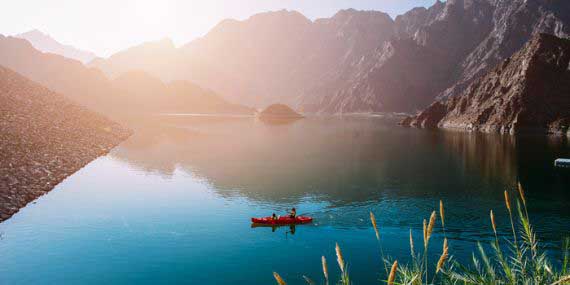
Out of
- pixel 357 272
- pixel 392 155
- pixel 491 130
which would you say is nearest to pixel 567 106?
pixel 491 130

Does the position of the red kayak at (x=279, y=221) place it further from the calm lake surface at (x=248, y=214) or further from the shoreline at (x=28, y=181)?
the shoreline at (x=28, y=181)

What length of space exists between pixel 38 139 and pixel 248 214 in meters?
49.8

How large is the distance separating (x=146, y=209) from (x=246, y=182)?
18.5 m

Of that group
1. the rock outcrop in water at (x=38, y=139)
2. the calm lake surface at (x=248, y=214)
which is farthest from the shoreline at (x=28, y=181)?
the calm lake surface at (x=248, y=214)

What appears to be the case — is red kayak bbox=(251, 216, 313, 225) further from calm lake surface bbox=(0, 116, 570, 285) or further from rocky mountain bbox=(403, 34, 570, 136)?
rocky mountain bbox=(403, 34, 570, 136)

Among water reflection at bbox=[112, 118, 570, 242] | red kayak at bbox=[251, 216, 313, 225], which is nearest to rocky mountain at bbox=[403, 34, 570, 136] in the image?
water reflection at bbox=[112, 118, 570, 242]

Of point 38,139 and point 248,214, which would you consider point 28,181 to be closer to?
point 38,139

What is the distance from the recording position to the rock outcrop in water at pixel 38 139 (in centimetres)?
5278

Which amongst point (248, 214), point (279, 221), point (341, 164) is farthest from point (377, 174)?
point (279, 221)

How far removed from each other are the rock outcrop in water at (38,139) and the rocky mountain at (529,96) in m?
138

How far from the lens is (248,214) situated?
46375 millimetres

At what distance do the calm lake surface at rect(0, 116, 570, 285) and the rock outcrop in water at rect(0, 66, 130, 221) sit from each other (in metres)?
2.85

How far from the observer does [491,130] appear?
158 m

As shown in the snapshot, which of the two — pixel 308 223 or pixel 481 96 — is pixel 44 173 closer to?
pixel 308 223
